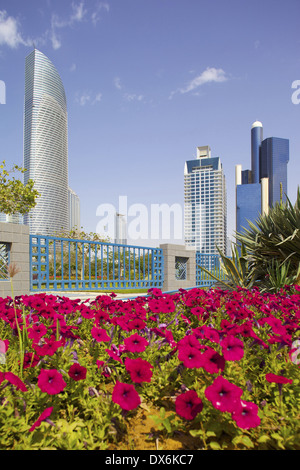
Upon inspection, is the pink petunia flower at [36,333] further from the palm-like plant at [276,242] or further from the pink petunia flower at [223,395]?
the palm-like plant at [276,242]

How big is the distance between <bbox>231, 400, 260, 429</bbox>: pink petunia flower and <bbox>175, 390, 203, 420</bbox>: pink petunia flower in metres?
0.15

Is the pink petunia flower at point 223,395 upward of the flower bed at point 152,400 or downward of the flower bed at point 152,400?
upward

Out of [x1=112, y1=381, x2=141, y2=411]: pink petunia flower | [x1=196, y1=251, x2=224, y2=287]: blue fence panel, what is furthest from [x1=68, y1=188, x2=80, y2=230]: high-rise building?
[x1=112, y1=381, x2=141, y2=411]: pink petunia flower

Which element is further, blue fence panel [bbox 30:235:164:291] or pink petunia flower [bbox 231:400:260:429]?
blue fence panel [bbox 30:235:164:291]

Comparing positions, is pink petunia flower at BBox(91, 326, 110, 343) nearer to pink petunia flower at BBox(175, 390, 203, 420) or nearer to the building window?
pink petunia flower at BBox(175, 390, 203, 420)

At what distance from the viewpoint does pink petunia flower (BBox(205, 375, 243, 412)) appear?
3.95 ft

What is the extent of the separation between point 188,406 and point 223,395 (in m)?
0.16

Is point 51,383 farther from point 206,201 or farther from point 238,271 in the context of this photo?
point 206,201

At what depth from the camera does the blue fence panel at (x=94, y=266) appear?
7.29 meters

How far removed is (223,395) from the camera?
1.25 m

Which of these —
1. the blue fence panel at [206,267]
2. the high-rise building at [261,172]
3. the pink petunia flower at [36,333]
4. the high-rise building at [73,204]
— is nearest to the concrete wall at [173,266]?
the blue fence panel at [206,267]

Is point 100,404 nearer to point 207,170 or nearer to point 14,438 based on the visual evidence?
point 14,438

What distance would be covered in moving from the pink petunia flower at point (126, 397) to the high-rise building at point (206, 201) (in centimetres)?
11684

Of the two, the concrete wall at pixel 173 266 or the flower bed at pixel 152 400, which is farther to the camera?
the concrete wall at pixel 173 266
